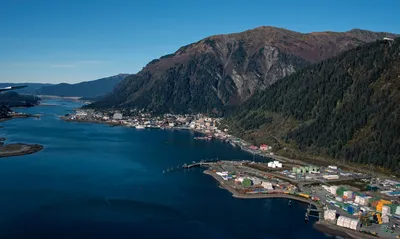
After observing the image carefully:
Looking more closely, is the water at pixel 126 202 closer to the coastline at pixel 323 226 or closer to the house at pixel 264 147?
the coastline at pixel 323 226

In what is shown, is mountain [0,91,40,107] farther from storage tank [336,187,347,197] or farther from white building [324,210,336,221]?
white building [324,210,336,221]

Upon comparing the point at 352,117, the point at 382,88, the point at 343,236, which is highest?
the point at 382,88

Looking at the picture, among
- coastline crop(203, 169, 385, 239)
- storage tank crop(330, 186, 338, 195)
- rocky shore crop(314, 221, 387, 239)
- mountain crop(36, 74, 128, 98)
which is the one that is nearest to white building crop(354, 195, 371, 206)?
storage tank crop(330, 186, 338, 195)

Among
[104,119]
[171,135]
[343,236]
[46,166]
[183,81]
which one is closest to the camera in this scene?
[343,236]

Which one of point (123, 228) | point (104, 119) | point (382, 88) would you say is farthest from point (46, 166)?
point (104, 119)

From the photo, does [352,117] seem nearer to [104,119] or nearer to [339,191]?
[339,191]

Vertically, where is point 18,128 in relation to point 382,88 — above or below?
below

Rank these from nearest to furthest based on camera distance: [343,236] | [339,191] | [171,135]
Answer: [343,236]
[339,191]
[171,135]

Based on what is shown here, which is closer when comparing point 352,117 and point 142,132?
point 352,117
